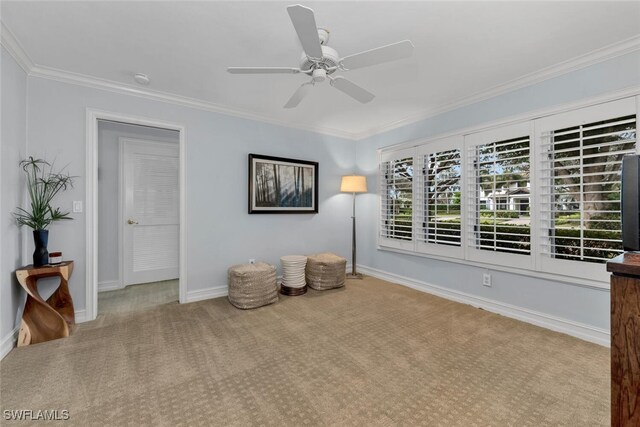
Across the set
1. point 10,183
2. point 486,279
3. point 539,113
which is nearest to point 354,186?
point 486,279

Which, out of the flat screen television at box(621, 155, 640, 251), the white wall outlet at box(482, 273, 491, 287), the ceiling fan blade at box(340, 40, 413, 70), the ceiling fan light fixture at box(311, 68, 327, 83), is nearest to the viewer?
the flat screen television at box(621, 155, 640, 251)

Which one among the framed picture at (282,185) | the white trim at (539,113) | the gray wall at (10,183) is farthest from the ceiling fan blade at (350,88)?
the gray wall at (10,183)

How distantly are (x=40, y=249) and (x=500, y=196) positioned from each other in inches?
168

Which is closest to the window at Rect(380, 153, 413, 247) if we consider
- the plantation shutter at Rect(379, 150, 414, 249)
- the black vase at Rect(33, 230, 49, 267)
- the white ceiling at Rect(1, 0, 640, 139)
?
the plantation shutter at Rect(379, 150, 414, 249)

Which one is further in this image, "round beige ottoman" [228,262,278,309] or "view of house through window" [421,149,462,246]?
"view of house through window" [421,149,462,246]

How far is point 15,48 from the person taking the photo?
2236mm

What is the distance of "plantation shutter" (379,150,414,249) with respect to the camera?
394 centimetres

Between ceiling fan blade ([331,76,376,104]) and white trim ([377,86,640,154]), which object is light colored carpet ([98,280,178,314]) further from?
white trim ([377,86,640,154])

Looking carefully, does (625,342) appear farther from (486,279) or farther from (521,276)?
(486,279)

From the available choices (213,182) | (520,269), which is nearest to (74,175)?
(213,182)

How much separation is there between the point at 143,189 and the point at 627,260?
4.91m

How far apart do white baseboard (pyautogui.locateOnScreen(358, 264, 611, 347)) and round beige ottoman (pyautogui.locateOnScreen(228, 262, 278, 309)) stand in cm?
188

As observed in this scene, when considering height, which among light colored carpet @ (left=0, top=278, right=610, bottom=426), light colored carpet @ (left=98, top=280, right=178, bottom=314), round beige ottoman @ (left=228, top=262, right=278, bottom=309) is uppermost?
round beige ottoman @ (left=228, top=262, right=278, bottom=309)

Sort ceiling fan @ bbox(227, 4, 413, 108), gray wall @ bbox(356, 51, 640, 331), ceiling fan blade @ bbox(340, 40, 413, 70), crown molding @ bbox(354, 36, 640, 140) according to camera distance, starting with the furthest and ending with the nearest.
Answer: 1. gray wall @ bbox(356, 51, 640, 331)
2. crown molding @ bbox(354, 36, 640, 140)
3. ceiling fan blade @ bbox(340, 40, 413, 70)
4. ceiling fan @ bbox(227, 4, 413, 108)
